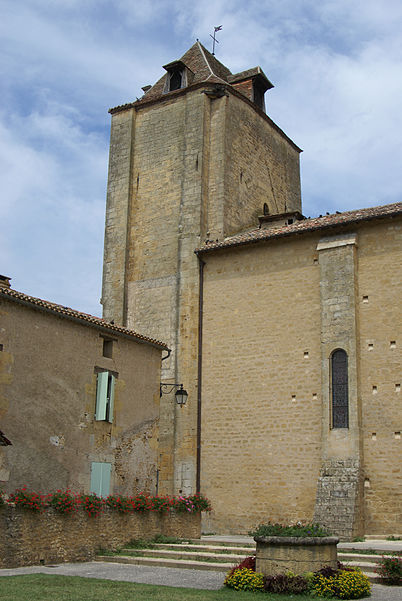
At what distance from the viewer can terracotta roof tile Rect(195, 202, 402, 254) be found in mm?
18281

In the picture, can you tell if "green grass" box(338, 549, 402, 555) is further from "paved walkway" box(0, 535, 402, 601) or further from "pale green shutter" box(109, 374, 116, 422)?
"pale green shutter" box(109, 374, 116, 422)

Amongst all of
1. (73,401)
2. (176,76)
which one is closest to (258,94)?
(176,76)

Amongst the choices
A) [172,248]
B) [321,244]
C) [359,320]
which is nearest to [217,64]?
[172,248]

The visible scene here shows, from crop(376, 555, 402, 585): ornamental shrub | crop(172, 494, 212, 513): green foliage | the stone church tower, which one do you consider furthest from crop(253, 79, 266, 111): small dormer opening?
crop(376, 555, 402, 585): ornamental shrub

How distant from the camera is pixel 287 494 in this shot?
58.6 ft

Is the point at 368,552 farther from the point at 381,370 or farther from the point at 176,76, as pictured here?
the point at 176,76

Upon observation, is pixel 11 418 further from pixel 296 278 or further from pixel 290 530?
pixel 296 278

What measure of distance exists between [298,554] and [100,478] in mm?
7402

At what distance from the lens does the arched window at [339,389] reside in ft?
57.5

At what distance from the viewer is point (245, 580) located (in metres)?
9.19

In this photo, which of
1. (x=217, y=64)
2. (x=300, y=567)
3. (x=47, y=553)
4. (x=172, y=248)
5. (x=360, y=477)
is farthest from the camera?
(x=217, y=64)

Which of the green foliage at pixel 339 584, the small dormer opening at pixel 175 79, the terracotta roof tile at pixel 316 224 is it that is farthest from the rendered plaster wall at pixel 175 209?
the green foliage at pixel 339 584

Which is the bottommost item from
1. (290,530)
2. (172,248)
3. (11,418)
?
(290,530)

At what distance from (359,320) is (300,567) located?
9.98m
